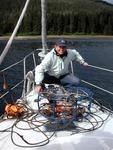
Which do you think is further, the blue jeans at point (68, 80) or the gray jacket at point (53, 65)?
the blue jeans at point (68, 80)

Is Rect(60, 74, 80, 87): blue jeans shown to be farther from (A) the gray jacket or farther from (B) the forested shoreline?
(B) the forested shoreline

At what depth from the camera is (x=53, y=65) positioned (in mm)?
8938

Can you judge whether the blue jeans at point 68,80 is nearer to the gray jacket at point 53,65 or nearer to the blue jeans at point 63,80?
the blue jeans at point 63,80

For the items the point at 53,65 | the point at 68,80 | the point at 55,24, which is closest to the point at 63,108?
the point at 53,65

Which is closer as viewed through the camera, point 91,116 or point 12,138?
point 12,138

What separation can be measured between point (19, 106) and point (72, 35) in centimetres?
17229

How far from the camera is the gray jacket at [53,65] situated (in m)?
8.62

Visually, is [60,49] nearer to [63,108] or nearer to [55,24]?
[63,108]

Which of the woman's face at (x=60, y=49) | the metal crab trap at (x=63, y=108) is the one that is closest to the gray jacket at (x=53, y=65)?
the woman's face at (x=60, y=49)

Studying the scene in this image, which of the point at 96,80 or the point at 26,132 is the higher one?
the point at 26,132

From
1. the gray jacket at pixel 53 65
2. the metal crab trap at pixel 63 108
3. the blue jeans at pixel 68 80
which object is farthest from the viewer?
the blue jeans at pixel 68 80

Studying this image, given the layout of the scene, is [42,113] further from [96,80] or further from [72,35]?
Answer: [72,35]

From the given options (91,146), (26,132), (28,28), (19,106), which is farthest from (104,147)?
(28,28)

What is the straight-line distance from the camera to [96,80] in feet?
124
